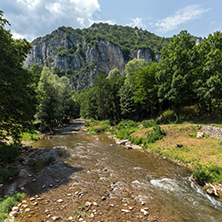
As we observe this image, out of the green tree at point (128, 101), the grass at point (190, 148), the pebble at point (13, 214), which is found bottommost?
the grass at point (190, 148)

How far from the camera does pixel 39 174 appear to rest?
11508 mm

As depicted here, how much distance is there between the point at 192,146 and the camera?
16500mm

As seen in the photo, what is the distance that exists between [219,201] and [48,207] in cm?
1071

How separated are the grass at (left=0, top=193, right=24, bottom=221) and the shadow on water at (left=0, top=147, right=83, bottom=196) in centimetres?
86

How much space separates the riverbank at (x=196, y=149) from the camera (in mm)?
10375

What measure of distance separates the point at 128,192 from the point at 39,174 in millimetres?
8148

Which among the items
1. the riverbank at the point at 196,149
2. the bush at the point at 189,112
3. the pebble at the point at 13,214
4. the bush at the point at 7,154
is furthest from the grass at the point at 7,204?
the bush at the point at 189,112

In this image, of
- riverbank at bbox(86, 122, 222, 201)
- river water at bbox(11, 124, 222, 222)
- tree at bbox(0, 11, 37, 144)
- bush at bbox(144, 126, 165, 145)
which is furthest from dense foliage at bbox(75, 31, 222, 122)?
tree at bbox(0, 11, 37, 144)

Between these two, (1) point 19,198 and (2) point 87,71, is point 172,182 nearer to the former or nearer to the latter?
(1) point 19,198

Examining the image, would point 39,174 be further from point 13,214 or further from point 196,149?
point 196,149

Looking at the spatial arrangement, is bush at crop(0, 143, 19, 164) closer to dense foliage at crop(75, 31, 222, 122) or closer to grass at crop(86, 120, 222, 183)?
grass at crop(86, 120, 222, 183)

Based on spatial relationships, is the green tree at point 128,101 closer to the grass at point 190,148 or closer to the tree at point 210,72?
the grass at point 190,148

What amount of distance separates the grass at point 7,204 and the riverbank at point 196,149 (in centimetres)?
1268

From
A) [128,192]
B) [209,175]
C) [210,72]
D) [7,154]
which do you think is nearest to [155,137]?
[209,175]
